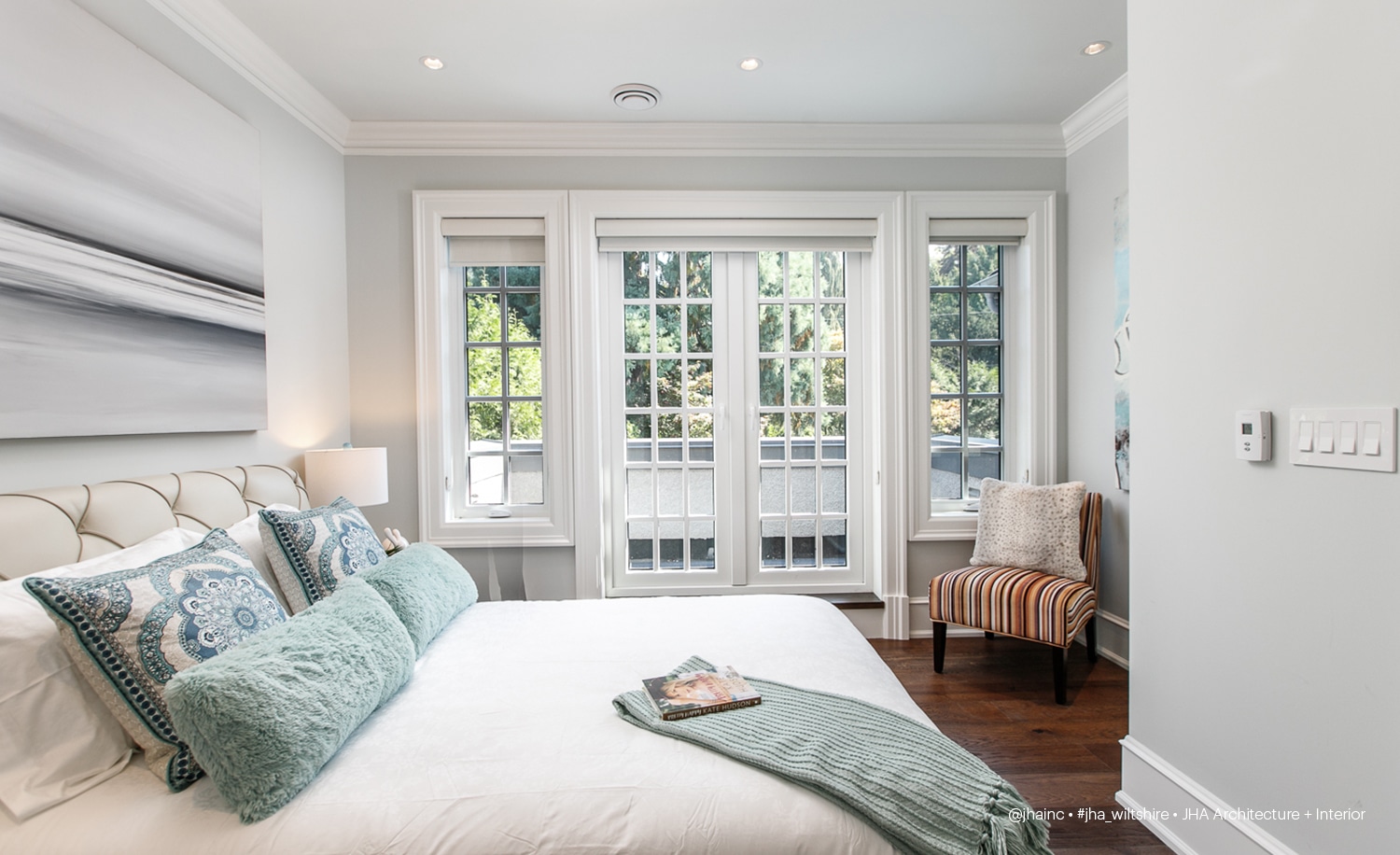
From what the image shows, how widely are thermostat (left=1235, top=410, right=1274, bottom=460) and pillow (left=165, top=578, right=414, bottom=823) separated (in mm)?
2040

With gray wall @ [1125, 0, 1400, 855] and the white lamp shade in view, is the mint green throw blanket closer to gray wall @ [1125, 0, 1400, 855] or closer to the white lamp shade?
gray wall @ [1125, 0, 1400, 855]

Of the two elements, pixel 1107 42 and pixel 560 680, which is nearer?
pixel 560 680

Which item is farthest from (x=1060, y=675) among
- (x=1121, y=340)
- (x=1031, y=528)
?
(x=1121, y=340)

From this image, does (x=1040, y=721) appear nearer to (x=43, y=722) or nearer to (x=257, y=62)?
(x=43, y=722)

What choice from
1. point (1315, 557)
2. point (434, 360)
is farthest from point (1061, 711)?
point (434, 360)

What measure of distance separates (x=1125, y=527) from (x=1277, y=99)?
208 centimetres

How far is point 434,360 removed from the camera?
3225 mm

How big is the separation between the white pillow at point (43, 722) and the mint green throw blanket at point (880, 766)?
98cm

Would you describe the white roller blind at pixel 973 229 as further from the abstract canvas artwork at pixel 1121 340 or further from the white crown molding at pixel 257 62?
the white crown molding at pixel 257 62

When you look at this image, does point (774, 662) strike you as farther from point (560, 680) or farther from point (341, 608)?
point (341, 608)

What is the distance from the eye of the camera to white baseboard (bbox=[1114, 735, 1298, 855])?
1562 millimetres

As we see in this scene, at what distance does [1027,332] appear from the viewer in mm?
3434

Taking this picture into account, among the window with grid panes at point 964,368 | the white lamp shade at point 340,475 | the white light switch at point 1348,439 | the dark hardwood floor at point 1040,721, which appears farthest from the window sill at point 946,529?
the white lamp shade at point 340,475

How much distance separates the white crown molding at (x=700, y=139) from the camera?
3203mm
